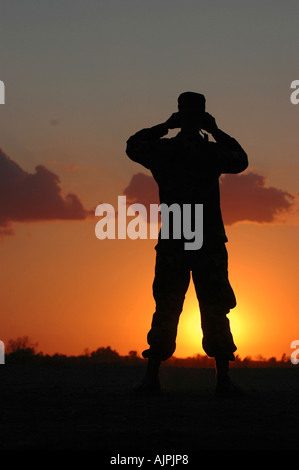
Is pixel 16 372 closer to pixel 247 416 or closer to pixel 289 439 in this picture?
pixel 247 416

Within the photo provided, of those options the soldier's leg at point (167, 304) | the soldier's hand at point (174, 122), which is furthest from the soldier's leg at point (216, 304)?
the soldier's hand at point (174, 122)

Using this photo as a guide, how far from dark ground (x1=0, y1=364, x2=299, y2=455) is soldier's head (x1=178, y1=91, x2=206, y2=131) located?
10.1ft

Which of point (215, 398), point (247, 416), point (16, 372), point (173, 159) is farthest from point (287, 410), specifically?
point (16, 372)

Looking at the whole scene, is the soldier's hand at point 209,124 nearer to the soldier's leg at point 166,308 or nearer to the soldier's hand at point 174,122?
the soldier's hand at point 174,122

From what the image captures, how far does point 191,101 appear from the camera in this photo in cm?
821

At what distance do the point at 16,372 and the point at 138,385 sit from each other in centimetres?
312

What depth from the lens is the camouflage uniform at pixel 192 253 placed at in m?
8.01

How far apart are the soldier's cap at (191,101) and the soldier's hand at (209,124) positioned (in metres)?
0.15

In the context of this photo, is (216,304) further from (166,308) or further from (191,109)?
(191,109)

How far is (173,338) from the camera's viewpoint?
8.05m

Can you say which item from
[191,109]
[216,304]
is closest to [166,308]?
[216,304]

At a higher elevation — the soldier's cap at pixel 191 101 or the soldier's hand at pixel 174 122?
the soldier's cap at pixel 191 101
